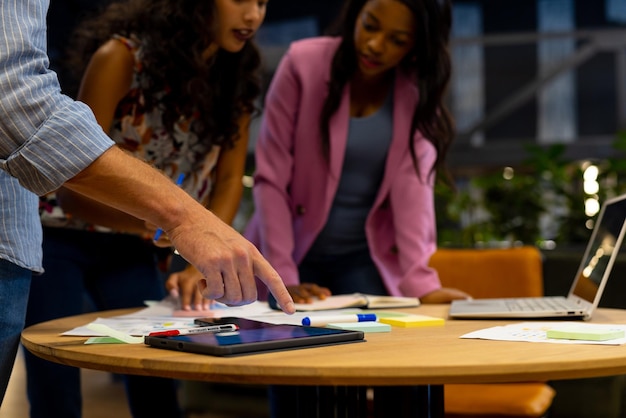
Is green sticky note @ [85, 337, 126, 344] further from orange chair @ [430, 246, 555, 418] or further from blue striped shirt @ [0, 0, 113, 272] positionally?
orange chair @ [430, 246, 555, 418]

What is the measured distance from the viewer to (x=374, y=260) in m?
2.10

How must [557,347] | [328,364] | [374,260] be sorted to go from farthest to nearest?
[374,260]
[557,347]
[328,364]

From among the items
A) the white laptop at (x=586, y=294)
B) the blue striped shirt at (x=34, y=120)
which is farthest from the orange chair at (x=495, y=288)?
the blue striped shirt at (x=34, y=120)

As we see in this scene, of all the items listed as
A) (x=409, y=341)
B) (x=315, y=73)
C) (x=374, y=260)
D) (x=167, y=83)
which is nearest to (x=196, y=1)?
(x=167, y=83)

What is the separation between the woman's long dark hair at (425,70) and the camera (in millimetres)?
2146

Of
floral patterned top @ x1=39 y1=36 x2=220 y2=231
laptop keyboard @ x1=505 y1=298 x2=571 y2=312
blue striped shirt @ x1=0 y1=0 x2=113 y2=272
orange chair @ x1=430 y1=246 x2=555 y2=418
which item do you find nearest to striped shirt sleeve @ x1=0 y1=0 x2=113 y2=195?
blue striped shirt @ x1=0 y1=0 x2=113 y2=272

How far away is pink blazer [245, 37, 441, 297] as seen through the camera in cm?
209

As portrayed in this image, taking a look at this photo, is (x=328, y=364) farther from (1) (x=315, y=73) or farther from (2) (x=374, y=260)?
(1) (x=315, y=73)

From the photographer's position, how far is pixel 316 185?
2.13m

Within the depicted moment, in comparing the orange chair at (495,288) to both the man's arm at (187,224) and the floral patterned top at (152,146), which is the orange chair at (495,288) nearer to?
the floral patterned top at (152,146)

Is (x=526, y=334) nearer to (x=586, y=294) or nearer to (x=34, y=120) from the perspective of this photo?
(x=586, y=294)

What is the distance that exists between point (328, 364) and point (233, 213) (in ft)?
3.46

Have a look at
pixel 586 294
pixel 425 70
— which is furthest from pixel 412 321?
pixel 425 70

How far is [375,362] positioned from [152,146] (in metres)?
1.10
